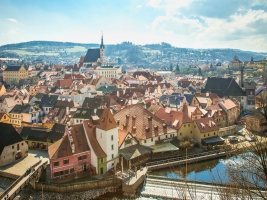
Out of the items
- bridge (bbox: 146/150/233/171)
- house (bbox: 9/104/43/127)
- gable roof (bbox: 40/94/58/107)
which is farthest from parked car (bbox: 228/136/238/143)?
house (bbox: 9/104/43/127)

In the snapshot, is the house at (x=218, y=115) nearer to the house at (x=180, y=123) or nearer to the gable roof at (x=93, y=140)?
the house at (x=180, y=123)

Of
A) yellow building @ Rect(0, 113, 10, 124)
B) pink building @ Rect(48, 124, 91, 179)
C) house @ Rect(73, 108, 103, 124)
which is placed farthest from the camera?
yellow building @ Rect(0, 113, 10, 124)

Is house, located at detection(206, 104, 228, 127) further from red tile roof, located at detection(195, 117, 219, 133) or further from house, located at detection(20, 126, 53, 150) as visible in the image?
house, located at detection(20, 126, 53, 150)

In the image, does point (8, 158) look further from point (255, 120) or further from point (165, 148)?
point (255, 120)

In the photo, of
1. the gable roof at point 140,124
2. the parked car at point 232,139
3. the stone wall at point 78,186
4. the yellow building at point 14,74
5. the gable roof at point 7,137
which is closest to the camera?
the stone wall at point 78,186

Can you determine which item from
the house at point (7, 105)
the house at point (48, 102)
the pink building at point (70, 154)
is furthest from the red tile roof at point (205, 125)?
the house at point (7, 105)
